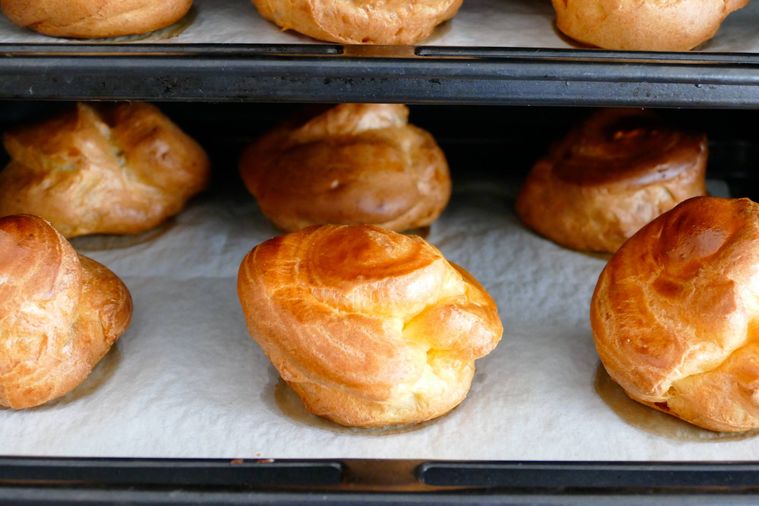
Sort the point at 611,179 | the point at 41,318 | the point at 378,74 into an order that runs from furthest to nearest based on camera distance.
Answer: the point at 611,179
the point at 41,318
the point at 378,74

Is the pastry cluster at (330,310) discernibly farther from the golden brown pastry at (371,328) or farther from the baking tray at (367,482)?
the baking tray at (367,482)

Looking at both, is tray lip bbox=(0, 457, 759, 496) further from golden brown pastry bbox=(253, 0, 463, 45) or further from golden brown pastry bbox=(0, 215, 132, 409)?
golden brown pastry bbox=(253, 0, 463, 45)

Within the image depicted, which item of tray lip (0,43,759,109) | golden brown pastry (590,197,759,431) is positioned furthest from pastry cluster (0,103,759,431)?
tray lip (0,43,759,109)

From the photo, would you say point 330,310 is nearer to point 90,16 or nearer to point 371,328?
point 371,328

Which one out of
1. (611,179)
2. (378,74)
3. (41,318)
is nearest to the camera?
(378,74)

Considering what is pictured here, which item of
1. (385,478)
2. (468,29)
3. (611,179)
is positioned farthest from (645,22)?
(385,478)

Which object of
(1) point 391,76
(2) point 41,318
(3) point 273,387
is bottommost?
(3) point 273,387
